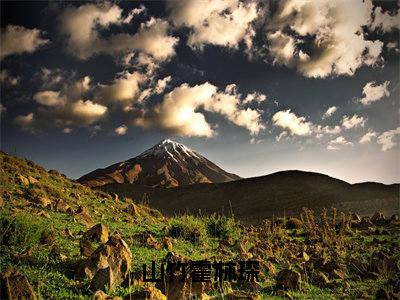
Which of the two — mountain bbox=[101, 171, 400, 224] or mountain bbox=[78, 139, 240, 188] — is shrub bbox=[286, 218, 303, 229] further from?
mountain bbox=[78, 139, 240, 188]

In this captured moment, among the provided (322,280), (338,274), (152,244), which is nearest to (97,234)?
(152,244)

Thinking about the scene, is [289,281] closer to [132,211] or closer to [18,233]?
[18,233]

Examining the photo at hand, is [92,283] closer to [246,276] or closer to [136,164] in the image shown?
[246,276]

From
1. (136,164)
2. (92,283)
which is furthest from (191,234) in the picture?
(136,164)

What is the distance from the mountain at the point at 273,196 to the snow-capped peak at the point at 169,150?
47.8 m

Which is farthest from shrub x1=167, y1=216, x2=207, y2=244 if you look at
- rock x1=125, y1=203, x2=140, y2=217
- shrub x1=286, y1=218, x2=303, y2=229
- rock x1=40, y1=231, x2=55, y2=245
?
shrub x1=286, y1=218, x2=303, y2=229

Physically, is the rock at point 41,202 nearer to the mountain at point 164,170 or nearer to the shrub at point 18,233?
the shrub at point 18,233

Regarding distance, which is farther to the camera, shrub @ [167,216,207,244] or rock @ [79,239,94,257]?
shrub @ [167,216,207,244]

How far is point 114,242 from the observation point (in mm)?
5496

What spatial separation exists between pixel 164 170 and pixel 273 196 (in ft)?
165

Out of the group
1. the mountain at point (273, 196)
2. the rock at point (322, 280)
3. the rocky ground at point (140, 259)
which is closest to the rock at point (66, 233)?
the rocky ground at point (140, 259)

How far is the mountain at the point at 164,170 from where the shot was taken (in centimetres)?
7681

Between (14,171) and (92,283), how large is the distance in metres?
12.1

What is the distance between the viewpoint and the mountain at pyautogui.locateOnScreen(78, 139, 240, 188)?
7681cm
